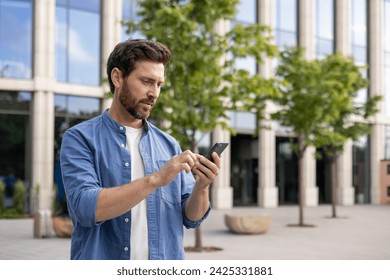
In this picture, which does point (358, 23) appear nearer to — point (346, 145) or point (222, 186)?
point (346, 145)

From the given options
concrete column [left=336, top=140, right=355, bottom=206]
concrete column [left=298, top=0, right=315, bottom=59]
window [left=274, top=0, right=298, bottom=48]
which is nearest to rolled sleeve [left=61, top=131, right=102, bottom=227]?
window [left=274, top=0, right=298, bottom=48]

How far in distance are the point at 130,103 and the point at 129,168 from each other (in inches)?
11.4

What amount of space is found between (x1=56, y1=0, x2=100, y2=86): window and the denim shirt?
22482 mm

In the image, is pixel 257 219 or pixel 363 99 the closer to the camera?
pixel 257 219

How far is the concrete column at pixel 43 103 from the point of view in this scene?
23375 mm

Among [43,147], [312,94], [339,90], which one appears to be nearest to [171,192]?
[312,94]

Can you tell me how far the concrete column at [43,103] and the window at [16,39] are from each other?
330 millimetres

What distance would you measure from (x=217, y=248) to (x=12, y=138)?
13044 mm

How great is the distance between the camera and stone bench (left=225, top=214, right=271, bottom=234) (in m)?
16.2

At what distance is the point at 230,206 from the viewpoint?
28.1 metres

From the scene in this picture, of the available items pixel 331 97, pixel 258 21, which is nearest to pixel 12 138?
pixel 331 97

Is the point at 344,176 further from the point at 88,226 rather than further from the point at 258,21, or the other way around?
the point at 88,226

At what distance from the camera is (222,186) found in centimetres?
2781
